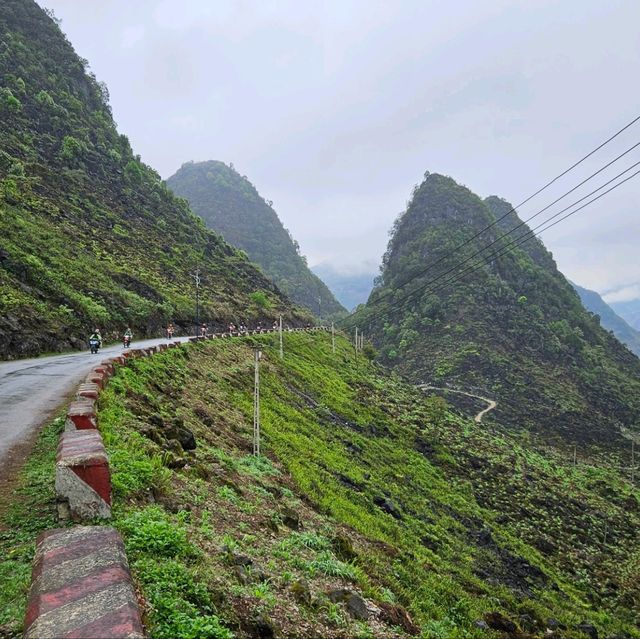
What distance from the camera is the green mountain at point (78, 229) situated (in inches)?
1212

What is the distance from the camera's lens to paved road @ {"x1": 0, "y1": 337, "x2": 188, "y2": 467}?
9375 millimetres

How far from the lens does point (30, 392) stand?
13.4 meters

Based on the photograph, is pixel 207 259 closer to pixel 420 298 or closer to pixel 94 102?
pixel 94 102

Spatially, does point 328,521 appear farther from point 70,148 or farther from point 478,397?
point 70,148

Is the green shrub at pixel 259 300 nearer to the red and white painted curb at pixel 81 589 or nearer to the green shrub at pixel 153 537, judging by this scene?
the green shrub at pixel 153 537

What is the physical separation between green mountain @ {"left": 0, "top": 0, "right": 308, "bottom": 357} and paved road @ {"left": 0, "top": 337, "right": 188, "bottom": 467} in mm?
5247

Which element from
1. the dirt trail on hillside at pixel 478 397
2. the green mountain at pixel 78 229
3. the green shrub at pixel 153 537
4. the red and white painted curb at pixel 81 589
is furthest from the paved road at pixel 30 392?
the dirt trail on hillside at pixel 478 397

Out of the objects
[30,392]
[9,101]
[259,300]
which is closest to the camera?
[30,392]

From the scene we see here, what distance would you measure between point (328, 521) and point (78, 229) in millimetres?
49043

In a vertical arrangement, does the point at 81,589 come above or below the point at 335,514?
above

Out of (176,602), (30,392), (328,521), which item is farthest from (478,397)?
(176,602)

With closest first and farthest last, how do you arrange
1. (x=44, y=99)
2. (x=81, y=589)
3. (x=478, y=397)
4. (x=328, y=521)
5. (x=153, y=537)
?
(x=81, y=589) < (x=153, y=537) < (x=328, y=521) < (x=44, y=99) < (x=478, y=397)

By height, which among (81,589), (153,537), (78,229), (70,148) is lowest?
(153,537)

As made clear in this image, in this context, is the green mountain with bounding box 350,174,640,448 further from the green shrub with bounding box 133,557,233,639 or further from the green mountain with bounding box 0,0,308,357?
the green shrub with bounding box 133,557,233,639
